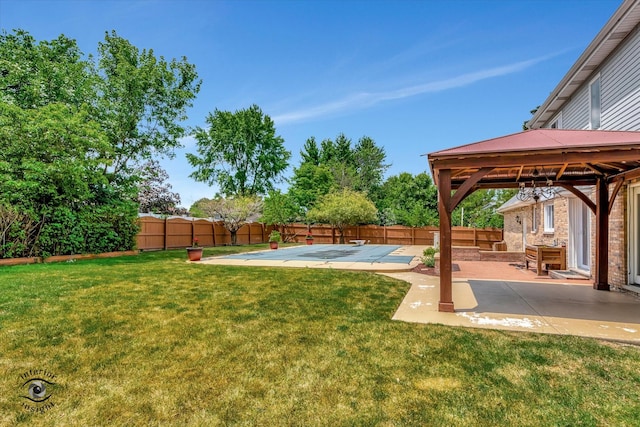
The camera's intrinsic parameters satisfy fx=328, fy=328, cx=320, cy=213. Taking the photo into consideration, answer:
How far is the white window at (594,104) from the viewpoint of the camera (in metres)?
7.72

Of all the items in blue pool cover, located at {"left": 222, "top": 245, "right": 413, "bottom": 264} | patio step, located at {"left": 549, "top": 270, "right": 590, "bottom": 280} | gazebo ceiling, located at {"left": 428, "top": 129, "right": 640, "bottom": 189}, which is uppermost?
gazebo ceiling, located at {"left": 428, "top": 129, "right": 640, "bottom": 189}

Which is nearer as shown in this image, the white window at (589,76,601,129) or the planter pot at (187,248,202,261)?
the white window at (589,76,601,129)

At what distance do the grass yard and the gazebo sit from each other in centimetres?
182

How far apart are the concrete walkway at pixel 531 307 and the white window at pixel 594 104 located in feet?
12.4

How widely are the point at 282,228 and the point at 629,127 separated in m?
23.7

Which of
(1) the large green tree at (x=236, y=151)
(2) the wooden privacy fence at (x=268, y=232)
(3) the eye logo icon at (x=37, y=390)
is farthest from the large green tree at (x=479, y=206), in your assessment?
(3) the eye logo icon at (x=37, y=390)

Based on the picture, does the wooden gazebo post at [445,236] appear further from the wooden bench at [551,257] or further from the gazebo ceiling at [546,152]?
the wooden bench at [551,257]

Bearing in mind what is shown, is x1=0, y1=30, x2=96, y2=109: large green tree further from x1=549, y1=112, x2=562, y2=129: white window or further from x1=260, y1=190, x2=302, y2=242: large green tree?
x1=549, y1=112, x2=562, y2=129: white window

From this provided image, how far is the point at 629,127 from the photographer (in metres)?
6.33

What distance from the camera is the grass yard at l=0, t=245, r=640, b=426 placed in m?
2.52

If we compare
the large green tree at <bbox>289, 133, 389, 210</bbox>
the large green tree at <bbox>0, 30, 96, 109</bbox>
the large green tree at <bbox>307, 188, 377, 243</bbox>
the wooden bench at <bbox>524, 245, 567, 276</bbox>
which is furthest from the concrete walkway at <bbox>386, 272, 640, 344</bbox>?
the large green tree at <bbox>289, 133, 389, 210</bbox>

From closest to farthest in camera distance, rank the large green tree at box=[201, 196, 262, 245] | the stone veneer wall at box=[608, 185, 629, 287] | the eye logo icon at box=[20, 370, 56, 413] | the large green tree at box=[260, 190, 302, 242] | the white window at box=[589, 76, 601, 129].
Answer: the eye logo icon at box=[20, 370, 56, 413] < the stone veneer wall at box=[608, 185, 629, 287] < the white window at box=[589, 76, 601, 129] < the large green tree at box=[201, 196, 262, 245] < the large green tree at box=[260, 190, 302, 242]

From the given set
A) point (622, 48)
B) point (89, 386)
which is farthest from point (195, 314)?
point (622, 48)

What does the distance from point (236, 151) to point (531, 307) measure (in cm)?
3198
